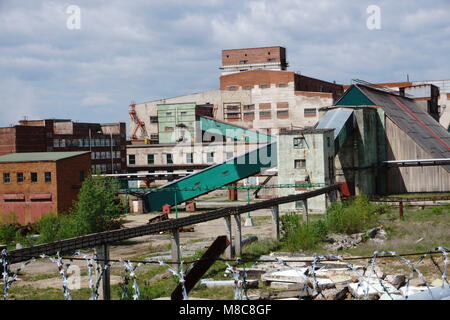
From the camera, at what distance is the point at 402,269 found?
1739 centimetres

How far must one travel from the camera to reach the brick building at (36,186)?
34906 mm

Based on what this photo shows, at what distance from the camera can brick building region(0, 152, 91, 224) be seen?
3491 centimetres

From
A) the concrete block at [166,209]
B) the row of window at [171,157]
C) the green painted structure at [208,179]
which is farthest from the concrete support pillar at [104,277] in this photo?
the row of window at [171,157]

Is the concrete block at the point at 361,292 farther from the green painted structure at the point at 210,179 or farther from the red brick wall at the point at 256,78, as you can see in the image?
the red brick wall at the point at 256,78

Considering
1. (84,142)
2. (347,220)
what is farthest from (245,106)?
(347,220)

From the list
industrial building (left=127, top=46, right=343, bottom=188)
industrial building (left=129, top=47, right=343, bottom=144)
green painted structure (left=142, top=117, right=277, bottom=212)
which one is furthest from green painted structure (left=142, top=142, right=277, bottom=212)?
industrial building (left=129, top=47, right=343, bottom=144)

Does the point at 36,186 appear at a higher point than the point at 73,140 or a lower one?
lower

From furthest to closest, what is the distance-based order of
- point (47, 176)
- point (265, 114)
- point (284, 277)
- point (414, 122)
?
point (265, 114)
point (414, 122)
point (47, 176)
point (284, 277)

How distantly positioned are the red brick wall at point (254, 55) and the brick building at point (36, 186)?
49102 millimetres

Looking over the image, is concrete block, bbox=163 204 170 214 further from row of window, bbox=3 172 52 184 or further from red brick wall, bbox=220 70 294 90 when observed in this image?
red brick wall, bbox=220 70 294 90

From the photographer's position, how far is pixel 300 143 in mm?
35594

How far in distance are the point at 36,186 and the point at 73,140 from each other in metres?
21.0

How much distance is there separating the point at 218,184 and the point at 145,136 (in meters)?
33.2

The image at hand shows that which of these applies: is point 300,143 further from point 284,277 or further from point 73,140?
point 73,140
